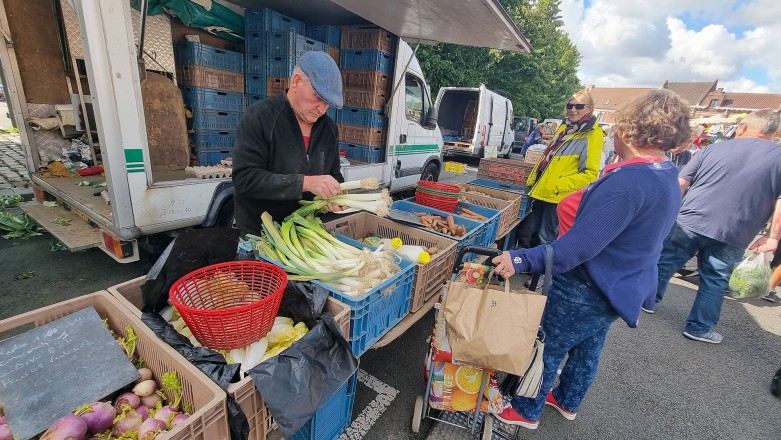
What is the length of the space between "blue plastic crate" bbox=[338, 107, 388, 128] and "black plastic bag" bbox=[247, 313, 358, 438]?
185 inches

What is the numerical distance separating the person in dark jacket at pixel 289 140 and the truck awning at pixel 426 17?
231 cm

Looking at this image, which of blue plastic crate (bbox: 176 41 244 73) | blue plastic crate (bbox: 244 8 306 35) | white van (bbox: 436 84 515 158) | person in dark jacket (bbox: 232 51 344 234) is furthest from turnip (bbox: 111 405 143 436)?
white van (bbox: 436 84 515 158)

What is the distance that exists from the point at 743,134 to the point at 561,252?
11.9ft

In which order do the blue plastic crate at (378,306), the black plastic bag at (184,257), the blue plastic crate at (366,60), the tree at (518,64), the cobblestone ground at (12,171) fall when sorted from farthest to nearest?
the tree at (518,64)
the cobblestone ground at (12,171)
the blue plastic crate at (366,60)
the blue plastic crate at (378,306)
the black plastic bag at (184,257)

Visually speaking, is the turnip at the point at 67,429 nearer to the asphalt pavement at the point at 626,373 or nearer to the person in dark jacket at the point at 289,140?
the person in dark jacket at the point at 289,140

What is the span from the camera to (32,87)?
4.96 m

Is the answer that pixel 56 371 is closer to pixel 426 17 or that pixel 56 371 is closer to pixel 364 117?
pixel 426 17

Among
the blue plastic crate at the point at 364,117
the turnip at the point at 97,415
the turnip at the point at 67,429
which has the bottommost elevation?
the turnip at the point at 97,415

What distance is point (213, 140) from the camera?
523 cm

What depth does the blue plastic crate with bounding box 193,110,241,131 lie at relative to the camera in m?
5.03

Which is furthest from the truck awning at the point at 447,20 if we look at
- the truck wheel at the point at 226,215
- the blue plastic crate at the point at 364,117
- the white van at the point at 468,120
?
the white van at the point at 468,120

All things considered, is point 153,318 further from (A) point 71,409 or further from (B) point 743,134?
(B) point 743,134

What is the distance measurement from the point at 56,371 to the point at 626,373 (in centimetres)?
438

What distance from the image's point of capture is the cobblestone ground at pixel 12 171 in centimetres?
634
